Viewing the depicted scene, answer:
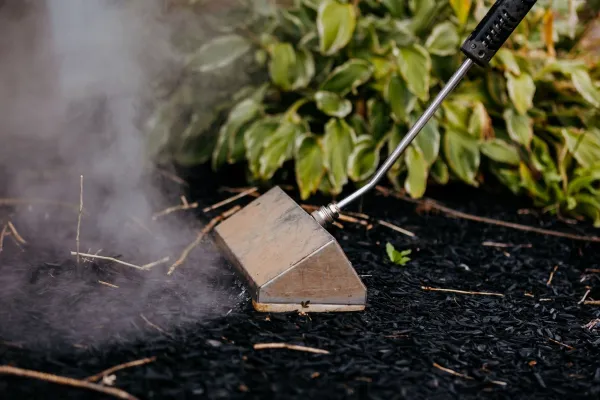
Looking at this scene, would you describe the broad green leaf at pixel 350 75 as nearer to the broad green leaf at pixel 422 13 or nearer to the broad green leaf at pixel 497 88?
the broad green leaf at pixel 422 13

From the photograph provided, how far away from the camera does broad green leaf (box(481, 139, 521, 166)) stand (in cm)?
253

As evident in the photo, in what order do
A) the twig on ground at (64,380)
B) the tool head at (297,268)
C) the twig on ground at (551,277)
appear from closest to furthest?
the twig on ground at (64,380) < the tool head at (297,268) < the twig on ground at (551,277)

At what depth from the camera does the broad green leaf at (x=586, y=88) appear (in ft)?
7.96

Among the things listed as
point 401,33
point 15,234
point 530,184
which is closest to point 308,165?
point 401,33

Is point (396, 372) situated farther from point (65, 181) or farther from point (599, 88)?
point (599, 88)

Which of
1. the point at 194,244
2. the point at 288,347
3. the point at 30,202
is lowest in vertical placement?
the point at 30,202

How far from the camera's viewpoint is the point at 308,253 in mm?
1477

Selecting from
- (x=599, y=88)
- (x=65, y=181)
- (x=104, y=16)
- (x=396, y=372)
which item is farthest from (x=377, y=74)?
(x=396, y=372)

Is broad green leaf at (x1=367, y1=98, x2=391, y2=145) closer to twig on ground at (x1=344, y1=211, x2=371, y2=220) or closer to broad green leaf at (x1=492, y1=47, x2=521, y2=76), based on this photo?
twig on ground at (x1=344, y1=211, x2=371, y2=220)

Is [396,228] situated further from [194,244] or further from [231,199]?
[194,244]

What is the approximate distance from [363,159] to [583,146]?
36.4 inches

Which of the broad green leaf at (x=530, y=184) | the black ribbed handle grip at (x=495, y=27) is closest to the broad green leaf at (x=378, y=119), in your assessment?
the broad green leaf at (x=530, y=184)

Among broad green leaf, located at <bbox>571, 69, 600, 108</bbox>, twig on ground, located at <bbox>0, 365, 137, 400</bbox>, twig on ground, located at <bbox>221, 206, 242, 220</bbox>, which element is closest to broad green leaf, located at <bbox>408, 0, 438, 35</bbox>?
broad green leaf, located at <bbox>571, 69, 600, 108</bbox>

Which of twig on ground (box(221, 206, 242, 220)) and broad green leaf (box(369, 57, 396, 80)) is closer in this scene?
twig on ground (box(221, 206, 242, 220))
